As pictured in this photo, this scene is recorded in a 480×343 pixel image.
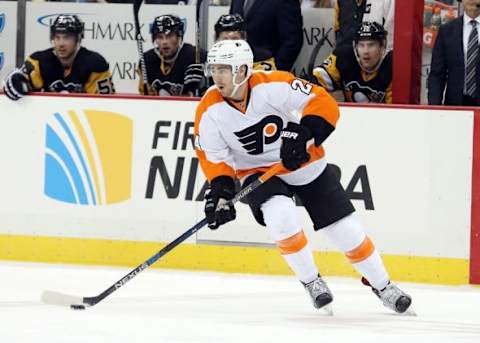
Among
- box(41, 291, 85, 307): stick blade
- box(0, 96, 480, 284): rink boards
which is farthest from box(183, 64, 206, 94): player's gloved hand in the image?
box(41, 291, 85, 307): stick blade

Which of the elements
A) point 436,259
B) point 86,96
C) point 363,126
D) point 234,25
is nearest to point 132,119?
point 86,96

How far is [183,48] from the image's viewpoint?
676 cm

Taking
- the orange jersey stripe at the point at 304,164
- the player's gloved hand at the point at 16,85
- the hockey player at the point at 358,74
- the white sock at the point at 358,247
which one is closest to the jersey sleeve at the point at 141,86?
the player's gloved hand at the point at 16,85

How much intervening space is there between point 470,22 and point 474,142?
0.59 meters

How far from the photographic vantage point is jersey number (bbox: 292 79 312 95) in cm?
489

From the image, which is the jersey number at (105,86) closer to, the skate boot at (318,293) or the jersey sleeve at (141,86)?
the jersey sleeve at (141,86)

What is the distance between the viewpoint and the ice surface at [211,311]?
440 cm

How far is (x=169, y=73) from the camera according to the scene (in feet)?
22.1

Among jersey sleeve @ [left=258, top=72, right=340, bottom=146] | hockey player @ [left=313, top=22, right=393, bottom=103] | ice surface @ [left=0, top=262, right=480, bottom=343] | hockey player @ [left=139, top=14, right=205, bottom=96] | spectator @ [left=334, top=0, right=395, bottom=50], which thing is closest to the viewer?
ice surface @ [left=0, top=262, right=480, bottom=343]

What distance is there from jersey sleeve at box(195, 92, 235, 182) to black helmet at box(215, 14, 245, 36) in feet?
4.70

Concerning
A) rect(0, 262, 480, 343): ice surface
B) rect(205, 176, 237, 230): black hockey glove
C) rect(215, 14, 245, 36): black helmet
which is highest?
rect(215, 14, 245, 36): black helmet

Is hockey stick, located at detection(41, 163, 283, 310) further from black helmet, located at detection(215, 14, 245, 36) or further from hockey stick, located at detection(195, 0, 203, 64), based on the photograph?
hockey stick, located at detection(195, 0, 203, 64)

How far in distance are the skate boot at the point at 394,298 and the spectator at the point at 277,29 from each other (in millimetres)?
1779

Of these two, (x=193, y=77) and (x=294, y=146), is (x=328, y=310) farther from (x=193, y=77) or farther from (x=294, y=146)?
(x=193, y=77)
